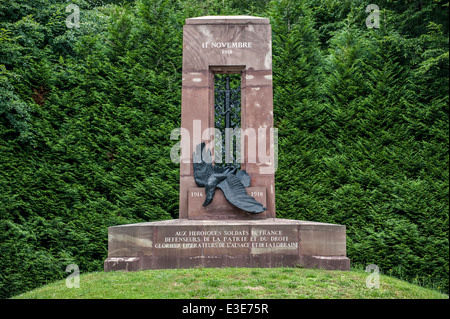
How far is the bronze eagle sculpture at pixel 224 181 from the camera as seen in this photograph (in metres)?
8.04

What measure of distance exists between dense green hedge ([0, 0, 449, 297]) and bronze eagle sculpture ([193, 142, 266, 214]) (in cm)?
163

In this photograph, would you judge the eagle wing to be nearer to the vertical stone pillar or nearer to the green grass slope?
the vertical stone pillar

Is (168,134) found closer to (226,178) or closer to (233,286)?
(226,178)

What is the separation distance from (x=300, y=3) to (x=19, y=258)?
948 cm

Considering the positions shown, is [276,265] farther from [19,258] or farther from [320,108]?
[19,258]

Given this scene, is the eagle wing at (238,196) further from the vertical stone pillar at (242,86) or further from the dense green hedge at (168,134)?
the dense green hedge at (168,134)

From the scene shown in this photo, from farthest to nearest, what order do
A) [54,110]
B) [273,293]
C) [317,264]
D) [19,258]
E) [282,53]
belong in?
1. [282,53]
2. [54,110]
3. [19,258]
4. [317,264]
5. [273,293]

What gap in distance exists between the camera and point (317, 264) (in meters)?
6.79

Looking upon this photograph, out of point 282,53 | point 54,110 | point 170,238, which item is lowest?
point 170,238

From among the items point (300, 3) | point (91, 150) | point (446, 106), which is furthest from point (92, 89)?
point (446, 106)

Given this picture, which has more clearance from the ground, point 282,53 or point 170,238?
point 282,53

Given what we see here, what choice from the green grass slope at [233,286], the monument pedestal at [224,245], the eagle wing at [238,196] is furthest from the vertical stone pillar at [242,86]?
the green grass slope at [233,286]

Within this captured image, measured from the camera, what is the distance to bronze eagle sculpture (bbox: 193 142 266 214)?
316 inches

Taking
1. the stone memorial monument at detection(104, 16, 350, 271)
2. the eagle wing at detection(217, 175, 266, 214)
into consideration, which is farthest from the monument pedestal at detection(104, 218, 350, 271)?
the eagle wing at detection(217, 175, 266, 214)
